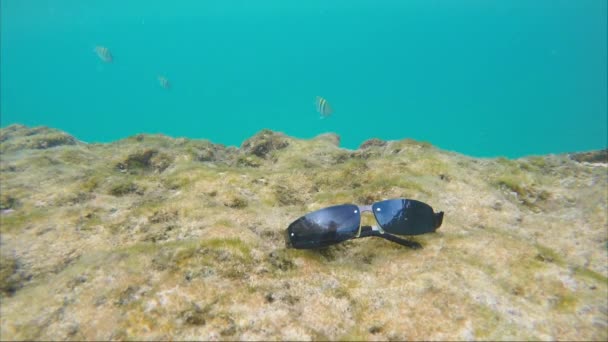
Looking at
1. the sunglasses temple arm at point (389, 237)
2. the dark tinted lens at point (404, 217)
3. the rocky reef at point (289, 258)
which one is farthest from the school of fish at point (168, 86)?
the sunglasses temple arm at point (389, 237)

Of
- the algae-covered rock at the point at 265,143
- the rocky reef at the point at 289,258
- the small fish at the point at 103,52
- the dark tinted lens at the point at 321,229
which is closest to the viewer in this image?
the rocky reef at the point at 289,258

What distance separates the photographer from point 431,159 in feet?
26.5

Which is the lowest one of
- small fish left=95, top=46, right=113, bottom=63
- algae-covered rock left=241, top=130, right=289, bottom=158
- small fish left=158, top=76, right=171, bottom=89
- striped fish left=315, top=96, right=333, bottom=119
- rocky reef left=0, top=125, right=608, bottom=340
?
rocky reef left=0, top=125, right=608, bottom=340

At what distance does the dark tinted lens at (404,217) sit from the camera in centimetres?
487

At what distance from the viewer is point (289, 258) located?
457 centimetres

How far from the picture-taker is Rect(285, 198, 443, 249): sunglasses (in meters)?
4.68

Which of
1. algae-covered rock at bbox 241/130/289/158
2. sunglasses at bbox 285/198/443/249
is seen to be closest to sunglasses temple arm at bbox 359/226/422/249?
sunglasses at bbox 285/198/443/249

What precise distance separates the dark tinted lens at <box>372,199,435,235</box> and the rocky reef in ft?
0.81

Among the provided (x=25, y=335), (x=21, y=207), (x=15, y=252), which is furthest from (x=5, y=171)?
(x=25, y=335)

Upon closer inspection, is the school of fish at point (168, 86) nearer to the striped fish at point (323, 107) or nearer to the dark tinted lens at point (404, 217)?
the striped fish at point (323, 107)

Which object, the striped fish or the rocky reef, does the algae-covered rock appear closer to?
the rocky reef

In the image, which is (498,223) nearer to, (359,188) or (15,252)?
(359,188)

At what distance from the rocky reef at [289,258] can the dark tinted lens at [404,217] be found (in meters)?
0.25

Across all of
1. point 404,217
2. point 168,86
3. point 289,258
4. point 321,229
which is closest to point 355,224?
point 321,229
